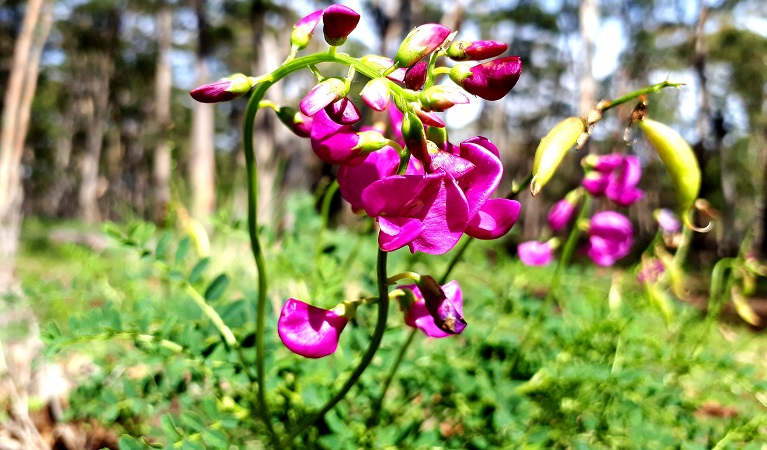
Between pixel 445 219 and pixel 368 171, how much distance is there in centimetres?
14

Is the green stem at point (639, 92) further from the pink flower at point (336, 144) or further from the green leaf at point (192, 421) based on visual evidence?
the green leaf at point (192, 421)

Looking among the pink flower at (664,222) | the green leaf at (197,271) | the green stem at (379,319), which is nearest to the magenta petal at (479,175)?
the green stem at (379,319)

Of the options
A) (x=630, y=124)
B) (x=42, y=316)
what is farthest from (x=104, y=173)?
(x=630, y=124)

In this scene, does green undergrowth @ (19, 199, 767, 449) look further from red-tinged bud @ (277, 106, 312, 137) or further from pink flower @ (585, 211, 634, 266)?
red-tinged bud @ (277, 106, 312, 137)

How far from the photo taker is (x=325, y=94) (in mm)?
649

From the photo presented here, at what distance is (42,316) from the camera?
2305 mm

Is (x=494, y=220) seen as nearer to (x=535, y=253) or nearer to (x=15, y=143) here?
(x=535, y=253)

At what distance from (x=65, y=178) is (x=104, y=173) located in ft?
6.55

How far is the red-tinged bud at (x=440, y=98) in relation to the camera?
1.99 ft

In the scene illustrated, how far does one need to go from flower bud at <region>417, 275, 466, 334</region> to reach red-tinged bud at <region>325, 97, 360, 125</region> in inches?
7.4

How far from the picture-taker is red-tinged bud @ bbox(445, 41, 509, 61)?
2.18 feet

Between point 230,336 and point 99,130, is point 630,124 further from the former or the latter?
point 99,130

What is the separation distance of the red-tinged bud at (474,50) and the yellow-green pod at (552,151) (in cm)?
12

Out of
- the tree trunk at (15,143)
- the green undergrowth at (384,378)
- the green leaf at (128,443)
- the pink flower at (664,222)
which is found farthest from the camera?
the tree trunk at (15,143)
